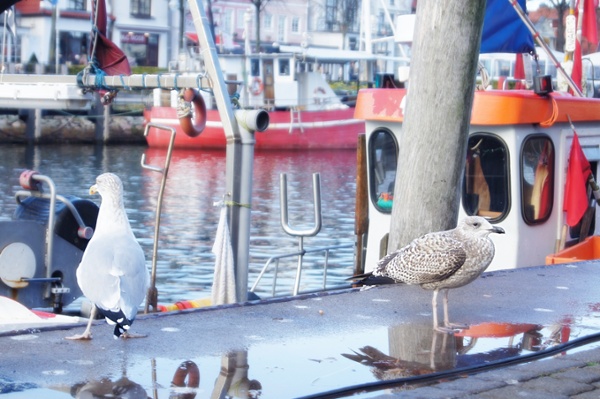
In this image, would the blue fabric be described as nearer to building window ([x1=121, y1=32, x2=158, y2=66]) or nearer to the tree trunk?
the tree trunk

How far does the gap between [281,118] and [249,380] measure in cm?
4404

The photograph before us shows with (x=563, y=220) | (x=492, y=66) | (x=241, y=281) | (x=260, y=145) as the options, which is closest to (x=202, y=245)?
(x=563, y=220)

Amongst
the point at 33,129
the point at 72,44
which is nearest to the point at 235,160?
the point at 33,129

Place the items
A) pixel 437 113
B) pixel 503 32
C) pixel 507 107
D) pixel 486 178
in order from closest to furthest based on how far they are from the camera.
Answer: pixel 437 113, pixel 507 107, pixel 486 178, pixel 503 32

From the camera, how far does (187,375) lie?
5871mm

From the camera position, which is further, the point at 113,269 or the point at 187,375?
the point at 113,269

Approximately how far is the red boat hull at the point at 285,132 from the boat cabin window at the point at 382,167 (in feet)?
113

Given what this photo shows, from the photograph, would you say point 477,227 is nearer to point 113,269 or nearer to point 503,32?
point 113,269

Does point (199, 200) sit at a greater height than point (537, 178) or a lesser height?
lesser

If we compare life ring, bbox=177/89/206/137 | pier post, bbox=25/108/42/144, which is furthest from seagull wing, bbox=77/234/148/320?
pier post, bbox=25/108/42/144

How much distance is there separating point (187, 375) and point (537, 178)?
7047 millimetres

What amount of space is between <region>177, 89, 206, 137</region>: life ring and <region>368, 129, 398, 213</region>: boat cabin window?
3.42 m

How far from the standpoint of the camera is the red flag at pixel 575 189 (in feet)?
39.6

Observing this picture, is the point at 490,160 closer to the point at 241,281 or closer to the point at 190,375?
the point at 241,281
